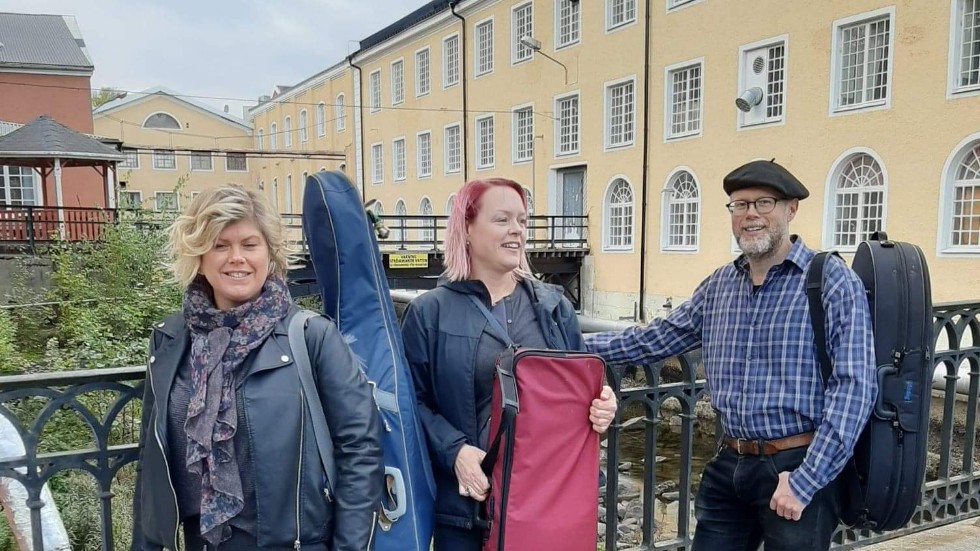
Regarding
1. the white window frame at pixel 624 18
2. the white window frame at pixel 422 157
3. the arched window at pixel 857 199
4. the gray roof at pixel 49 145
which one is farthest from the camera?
the white window frame at pixel 422 157

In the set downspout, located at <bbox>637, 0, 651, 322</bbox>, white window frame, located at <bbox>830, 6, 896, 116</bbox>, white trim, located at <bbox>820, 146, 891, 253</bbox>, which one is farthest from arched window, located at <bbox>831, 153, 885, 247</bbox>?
downspout, located at <bbox>637, 0, 651, 322</bbox>

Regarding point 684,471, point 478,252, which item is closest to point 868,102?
point 684,471

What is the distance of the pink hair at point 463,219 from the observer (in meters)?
2.11

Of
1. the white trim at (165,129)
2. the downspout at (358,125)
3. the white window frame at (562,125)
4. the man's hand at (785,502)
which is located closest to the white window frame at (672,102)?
the white window frame at (562,125)

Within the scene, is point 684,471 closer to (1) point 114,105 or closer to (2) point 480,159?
(2) point 480,159

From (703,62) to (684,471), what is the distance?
1586cm

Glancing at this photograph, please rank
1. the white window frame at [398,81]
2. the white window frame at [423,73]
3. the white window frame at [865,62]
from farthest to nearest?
the white window frame at [398,81] < the white window frame at [423,73] < the white window frame at [865,62]

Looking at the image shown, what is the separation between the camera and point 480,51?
26016mm

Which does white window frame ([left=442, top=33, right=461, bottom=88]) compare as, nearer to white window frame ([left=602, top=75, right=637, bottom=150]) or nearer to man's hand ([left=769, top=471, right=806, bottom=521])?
white window frame ([left=602, top=75, right=637, bottom=150])

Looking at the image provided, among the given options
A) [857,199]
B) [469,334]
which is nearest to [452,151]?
[857,199]

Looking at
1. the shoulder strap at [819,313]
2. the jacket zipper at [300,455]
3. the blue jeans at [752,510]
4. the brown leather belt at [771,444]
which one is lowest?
the blue jeans at [752,510]

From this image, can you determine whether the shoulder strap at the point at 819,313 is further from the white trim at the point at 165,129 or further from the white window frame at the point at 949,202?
the white trim at the point at 165,129

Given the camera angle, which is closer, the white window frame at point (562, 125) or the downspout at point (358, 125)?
the white window frame at point (562, 125)

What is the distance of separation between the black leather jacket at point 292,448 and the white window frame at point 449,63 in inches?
1061
